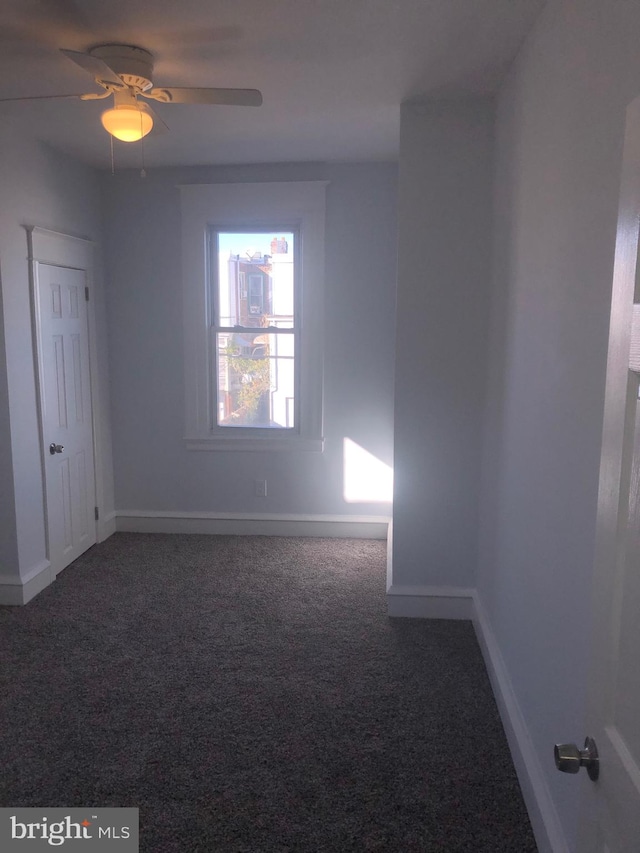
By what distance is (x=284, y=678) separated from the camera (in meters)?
2.91

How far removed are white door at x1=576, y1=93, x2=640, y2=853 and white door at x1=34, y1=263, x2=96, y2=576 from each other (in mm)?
3542

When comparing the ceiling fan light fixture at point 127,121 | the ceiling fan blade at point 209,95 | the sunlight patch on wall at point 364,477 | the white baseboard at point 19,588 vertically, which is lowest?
the white baseboard at point 19,588

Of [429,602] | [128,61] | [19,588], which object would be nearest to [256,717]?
[429,602]

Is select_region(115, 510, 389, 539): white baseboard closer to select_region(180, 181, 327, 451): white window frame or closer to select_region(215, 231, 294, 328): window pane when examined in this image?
select_region(180, 181, 327, 451): white window frame

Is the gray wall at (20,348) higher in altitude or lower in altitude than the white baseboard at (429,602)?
higher

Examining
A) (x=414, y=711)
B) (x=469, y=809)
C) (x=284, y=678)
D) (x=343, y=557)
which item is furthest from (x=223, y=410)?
(x=469, y=809)

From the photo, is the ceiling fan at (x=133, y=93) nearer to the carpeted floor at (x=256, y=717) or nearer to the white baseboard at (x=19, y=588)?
the carpeted floor at (x=256, y=717)

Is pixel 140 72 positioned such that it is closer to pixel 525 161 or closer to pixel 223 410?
pixel 525 161

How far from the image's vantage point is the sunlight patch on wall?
4738 mm

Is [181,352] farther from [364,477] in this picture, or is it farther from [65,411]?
[364,477]

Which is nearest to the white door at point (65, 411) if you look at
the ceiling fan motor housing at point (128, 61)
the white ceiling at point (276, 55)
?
the white ceiling at point (276, 55)

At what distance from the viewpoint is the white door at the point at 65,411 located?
394cm

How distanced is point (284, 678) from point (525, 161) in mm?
2398

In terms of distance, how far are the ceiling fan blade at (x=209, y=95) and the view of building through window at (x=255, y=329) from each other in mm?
2084
